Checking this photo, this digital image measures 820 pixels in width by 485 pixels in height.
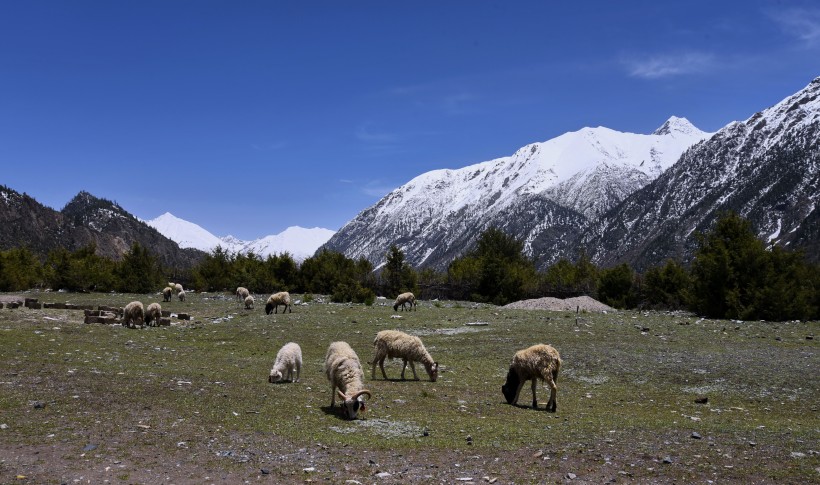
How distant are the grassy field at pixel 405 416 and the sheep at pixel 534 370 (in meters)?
0.45

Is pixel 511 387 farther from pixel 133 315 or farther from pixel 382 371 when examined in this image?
pixel 133 315

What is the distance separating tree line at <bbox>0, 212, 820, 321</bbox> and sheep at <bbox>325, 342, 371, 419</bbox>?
37.5 metres

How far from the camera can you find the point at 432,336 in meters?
30.0

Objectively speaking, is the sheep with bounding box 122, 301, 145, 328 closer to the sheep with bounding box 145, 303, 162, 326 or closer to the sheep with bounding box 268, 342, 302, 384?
the sheep with bounding box 145, 303, 162, 326

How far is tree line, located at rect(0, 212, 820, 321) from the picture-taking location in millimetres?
46656

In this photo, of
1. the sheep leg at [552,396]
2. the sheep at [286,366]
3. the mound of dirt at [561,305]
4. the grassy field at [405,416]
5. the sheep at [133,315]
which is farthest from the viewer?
the mound of dirt at [561,305]

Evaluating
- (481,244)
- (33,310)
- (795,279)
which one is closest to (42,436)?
(33,310)

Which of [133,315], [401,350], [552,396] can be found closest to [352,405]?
[552,396]

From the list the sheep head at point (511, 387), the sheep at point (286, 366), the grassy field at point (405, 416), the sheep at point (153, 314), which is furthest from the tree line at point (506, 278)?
the sheep head at point (511, 387)

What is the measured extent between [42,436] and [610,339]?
940 inches

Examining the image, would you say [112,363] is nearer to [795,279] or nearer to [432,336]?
[432,336]

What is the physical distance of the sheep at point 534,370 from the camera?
1520 cm

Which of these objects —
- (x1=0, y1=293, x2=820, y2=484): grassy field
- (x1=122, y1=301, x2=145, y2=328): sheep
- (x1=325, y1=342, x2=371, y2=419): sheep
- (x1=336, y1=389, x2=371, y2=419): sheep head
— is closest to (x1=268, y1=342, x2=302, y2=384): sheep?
(x1=0, y1=293, x2=820, y2=484): grassy field

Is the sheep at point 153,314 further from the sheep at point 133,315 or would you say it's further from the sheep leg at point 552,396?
the sheep leg at point 552,396
